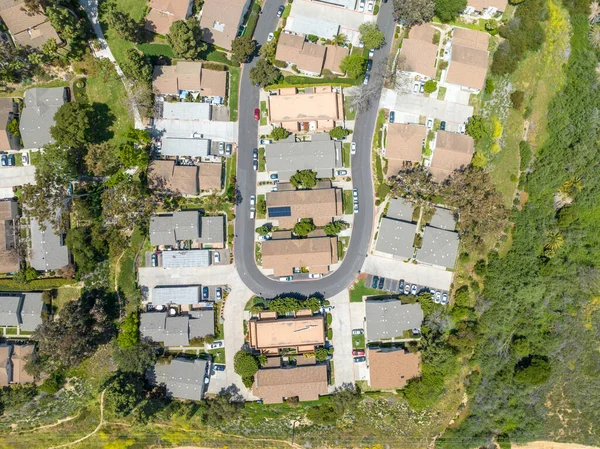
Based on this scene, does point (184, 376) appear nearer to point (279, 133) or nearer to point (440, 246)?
point (279, 133)

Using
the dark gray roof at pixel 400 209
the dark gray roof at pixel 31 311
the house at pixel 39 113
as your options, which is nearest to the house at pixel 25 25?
the house at pixel 39 113

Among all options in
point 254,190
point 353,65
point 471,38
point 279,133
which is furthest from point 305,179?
point 471,38

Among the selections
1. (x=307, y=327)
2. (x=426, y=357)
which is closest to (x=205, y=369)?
(x=307, y=327)

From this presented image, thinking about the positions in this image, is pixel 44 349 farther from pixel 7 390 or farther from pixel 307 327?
pixel 307 327

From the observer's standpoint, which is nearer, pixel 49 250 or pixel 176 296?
pixel 49 250

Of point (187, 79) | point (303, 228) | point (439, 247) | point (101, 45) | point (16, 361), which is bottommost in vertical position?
point (16, 361)

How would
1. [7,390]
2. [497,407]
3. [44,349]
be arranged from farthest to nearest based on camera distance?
[497,407] → [7,390] → [44,349]
